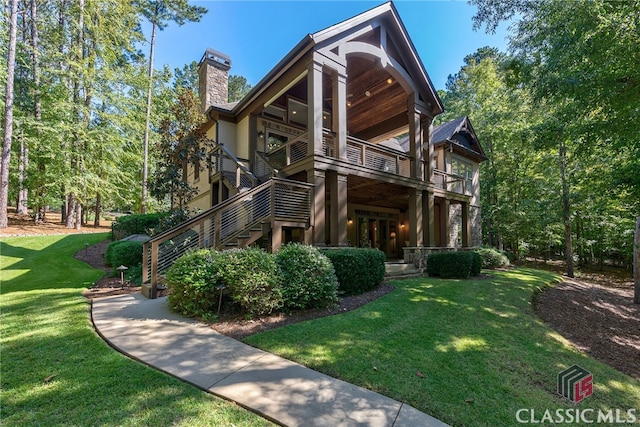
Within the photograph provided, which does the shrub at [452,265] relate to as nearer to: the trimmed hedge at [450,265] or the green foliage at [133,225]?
the trimmed hedge at [450,265]

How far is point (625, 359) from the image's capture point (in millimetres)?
5371

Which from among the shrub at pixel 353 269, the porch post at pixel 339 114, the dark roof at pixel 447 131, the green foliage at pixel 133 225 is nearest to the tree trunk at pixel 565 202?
the dark roof at pixel 447 131

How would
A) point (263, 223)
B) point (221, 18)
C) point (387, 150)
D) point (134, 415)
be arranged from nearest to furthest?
point (134, 415)
point (263, 223)
point (387, 150)
point (221, 18)

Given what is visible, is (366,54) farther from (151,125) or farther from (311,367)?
(151,125)

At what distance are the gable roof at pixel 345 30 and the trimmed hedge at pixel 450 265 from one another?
21.5 feet

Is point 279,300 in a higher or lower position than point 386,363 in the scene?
higher

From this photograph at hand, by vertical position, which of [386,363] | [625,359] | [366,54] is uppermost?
[366,54]

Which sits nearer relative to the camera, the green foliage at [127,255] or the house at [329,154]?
the house at [329,154]

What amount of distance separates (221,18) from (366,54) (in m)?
7.59

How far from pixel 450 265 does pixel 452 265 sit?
67 millimetres

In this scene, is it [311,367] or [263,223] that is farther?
[263,223]

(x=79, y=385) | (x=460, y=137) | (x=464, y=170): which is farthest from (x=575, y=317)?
(x=460, y=137)

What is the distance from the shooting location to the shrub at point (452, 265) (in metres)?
10.3

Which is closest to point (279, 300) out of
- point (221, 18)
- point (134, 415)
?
point (134, 415)
